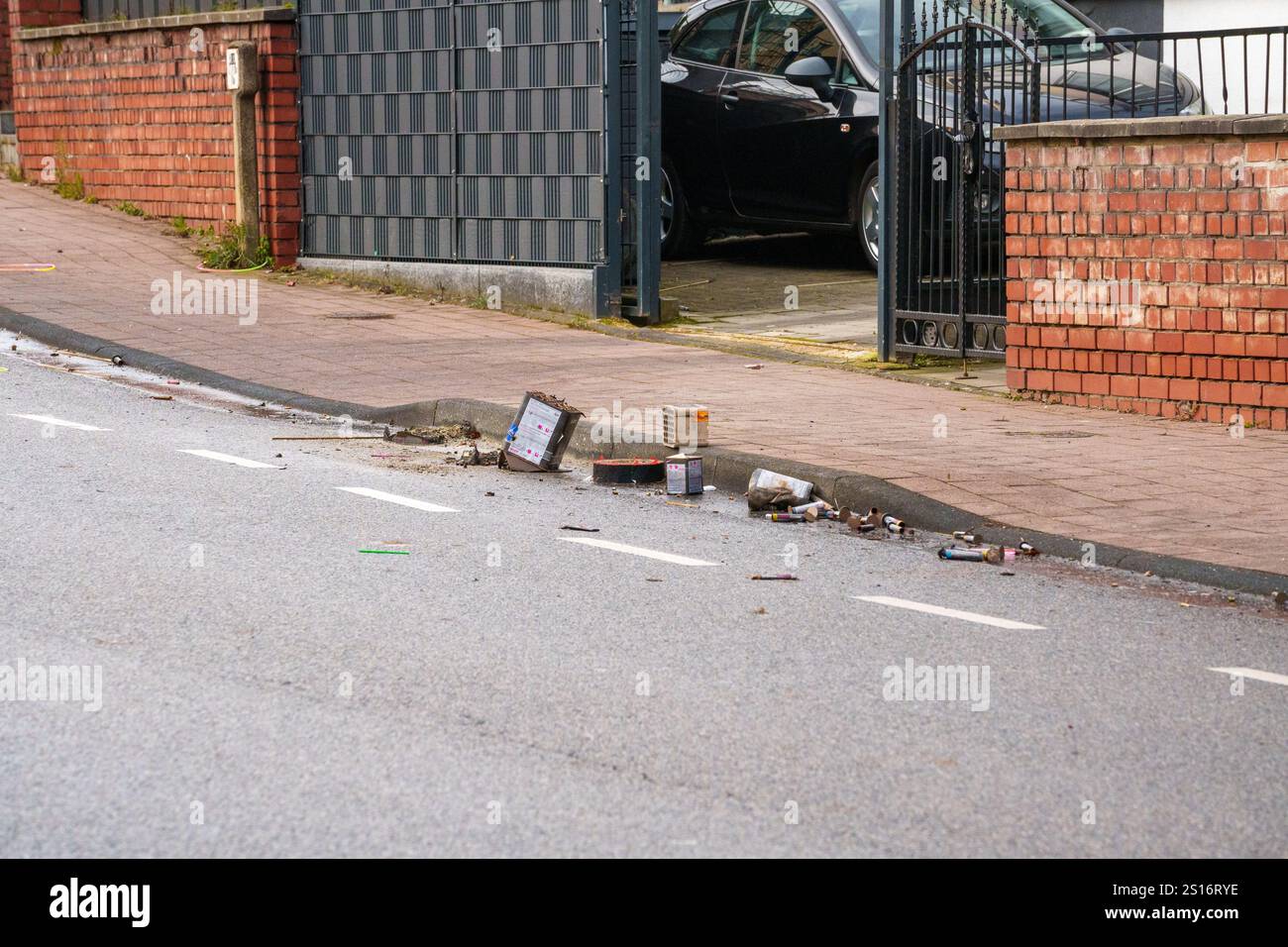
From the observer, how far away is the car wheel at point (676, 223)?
16062 millimetres

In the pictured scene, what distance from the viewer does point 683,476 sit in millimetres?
8625

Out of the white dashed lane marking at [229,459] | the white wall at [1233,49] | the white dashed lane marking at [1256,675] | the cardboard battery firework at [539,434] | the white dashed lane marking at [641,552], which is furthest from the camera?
the white wall at [1233,49]

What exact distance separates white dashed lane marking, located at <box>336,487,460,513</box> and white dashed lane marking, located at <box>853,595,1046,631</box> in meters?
2.18

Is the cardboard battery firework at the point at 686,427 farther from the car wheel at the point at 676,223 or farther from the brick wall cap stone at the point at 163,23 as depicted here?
the brick wall cap stone at the point at 163,23

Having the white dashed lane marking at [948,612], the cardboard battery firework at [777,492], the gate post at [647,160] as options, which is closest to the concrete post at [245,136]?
the gate post at [647,160]

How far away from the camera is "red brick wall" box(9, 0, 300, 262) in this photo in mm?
16484

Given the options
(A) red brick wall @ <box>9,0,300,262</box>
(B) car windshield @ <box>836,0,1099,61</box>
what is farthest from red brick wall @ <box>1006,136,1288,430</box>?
(A) red brick wall @ <box>9,0,300,262</box>

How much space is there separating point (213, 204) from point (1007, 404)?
9.16m

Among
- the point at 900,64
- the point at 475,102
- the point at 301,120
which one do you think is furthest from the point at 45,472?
the point at 301,120

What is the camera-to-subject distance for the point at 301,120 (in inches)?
648

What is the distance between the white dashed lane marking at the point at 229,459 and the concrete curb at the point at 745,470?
1.30m

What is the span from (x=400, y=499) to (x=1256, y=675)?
391cm

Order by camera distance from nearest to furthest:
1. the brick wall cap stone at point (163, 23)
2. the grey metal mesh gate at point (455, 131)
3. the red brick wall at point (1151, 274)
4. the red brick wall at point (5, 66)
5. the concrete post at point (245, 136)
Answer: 1. the red brick wall at point (1151, 274)
2. the grey metal mesh gate at point (455, 131)
3. the concrete post at point (245, 136)
4. the brick wall cap stone at point (163, 23)
5. the red brick wall at point (5, 66)

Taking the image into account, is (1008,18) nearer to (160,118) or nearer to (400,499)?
(400,499)
